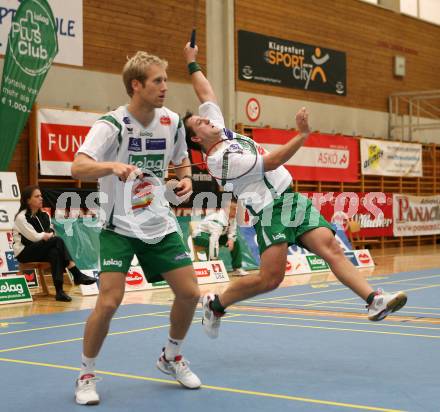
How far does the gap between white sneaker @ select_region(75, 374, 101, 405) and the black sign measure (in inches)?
538

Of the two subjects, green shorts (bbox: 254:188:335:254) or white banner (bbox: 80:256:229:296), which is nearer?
green shorts (bbox: 254:188:335:254)

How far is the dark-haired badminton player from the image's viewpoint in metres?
5.25

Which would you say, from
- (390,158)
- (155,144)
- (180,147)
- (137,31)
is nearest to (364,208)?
(390,158)

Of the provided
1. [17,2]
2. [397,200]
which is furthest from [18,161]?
[397,200]

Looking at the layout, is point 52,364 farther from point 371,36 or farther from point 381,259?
point 371,36

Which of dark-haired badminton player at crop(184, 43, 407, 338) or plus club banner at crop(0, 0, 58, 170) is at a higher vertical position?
plus club banner at crop(0, 0, 58, 170)

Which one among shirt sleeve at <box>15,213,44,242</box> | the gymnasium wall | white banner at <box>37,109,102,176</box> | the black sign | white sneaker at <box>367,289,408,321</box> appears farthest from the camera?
the black sign

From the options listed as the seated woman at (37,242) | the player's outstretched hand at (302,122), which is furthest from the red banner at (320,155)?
the player's outstretched hand at (302,122)

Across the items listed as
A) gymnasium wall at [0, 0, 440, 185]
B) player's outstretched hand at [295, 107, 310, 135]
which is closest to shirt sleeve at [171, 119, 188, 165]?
player's outstretched hand at [295, 107, 310, 135]

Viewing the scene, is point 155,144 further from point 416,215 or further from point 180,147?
point 416,215

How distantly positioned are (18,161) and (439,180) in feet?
45.8

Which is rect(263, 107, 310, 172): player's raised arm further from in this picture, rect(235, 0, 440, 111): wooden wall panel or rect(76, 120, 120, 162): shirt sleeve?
rect(235, 0, 440, 111): wooden wall panel

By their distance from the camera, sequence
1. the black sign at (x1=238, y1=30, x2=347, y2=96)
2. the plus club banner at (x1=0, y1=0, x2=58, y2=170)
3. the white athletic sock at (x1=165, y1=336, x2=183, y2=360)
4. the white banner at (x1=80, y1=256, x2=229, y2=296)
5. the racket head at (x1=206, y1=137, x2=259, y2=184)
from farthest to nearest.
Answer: the black sign at (x1=238, y1=30, x2=347, y2=96) < the plus club banner at (x1=0, y1=0, x2=58, y2=170) < the white banner at (x1=80, y1=256, x2=229, y2=296) < the racket head at (x1=206, y1=137, x2=259, y2=184) < the white athletic sock at (x1=165, y1=336, x2=183, y2=360)

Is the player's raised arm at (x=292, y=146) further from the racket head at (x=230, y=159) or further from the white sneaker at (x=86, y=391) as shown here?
the white sneaker at (x=86, y=391)
